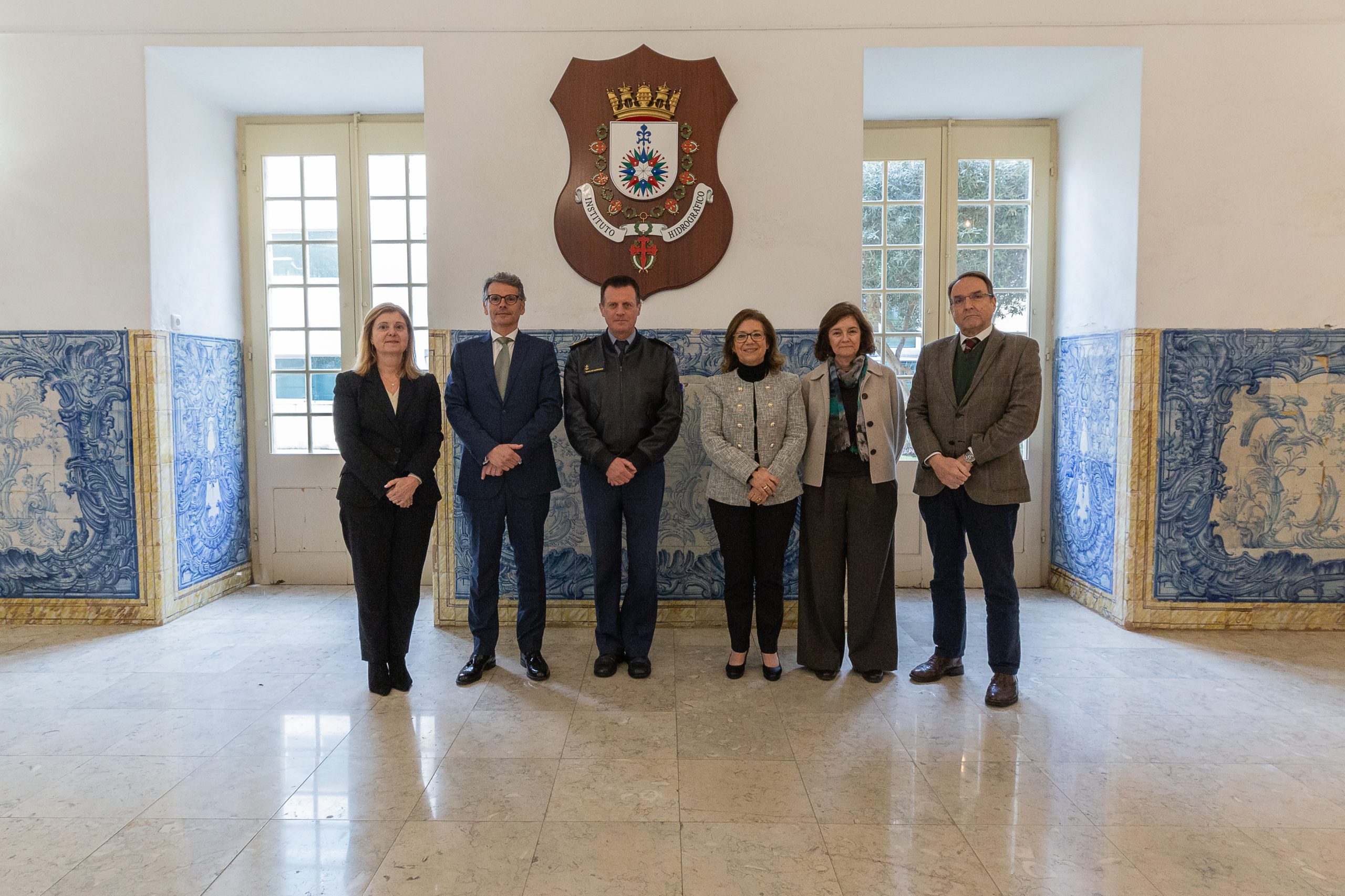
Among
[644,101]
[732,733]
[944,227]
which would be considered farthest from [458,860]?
[944,227]

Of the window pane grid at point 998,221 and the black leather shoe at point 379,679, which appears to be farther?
the window pane grid at point 998,221

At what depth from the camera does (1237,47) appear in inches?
159

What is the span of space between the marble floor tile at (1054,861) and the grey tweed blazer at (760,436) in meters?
1.49

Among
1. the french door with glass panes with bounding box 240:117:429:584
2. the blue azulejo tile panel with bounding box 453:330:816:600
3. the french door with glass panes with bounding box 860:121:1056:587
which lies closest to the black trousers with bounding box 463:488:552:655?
the blue azulejo tile panel with bounding box 453:330:816:600

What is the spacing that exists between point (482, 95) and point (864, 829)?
377 centimetres

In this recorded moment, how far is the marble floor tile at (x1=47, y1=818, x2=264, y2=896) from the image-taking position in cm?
198

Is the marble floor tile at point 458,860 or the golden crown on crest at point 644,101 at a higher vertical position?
the golden crown on crest at point 644,101

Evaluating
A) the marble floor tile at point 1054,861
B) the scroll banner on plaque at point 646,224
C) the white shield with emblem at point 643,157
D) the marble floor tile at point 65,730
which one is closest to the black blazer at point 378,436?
the marble floor tile at point 65,730

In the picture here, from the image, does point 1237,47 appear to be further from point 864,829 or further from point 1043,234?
point 864,829

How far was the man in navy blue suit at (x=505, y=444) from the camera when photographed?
337 centimetres

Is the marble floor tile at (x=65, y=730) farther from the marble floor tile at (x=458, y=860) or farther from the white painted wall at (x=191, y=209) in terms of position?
the white painted wall at (x=191, y=209)

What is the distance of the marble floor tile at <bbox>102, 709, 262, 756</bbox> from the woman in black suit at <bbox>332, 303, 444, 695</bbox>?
0.51 metres

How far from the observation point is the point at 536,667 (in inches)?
134

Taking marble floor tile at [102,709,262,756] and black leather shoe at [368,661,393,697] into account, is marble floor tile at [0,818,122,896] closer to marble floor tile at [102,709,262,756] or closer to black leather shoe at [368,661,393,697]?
marble floor tile at [102,709,262,756]
